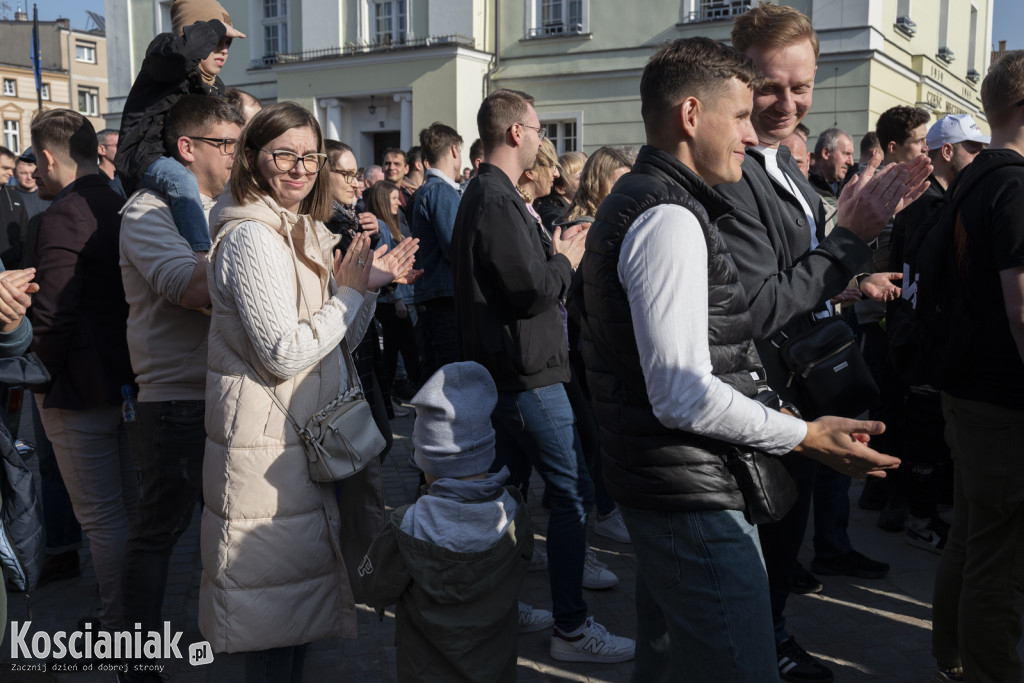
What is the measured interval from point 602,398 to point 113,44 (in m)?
30.5

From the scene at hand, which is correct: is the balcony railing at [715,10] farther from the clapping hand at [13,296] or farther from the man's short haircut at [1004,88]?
the clapping hand at [13,296]

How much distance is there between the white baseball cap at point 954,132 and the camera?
489 centimetres

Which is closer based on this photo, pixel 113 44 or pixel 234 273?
pixel 234 273

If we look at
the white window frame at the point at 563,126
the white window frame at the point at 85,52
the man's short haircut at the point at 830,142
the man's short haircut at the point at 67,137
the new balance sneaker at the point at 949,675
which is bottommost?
the new balance sneaker at the point at 949,675

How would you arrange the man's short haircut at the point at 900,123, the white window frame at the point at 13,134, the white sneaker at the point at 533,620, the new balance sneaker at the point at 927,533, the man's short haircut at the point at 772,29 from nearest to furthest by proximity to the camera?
the man's short haircut at the point at 772,29 < the white sneaker at the point at 533,620 < the new balance sneaker at the point at 927,533 < the man's short haircut at the point at 900,123 < the white window frame at the point at 13,134

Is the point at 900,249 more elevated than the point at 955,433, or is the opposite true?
the point at 900,249

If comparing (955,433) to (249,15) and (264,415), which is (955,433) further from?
(249,15)

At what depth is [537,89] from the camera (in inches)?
864

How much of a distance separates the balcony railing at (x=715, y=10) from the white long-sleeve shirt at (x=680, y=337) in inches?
737

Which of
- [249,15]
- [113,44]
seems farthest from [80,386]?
[113,44]

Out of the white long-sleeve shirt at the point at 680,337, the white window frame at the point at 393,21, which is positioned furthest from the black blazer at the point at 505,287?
the white window frame at the point at 393,21

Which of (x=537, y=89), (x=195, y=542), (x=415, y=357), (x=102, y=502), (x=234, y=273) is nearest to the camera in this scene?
(x=234, y=273)

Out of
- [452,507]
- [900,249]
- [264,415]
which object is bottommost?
[452,507]

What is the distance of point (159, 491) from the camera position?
3.38 m
